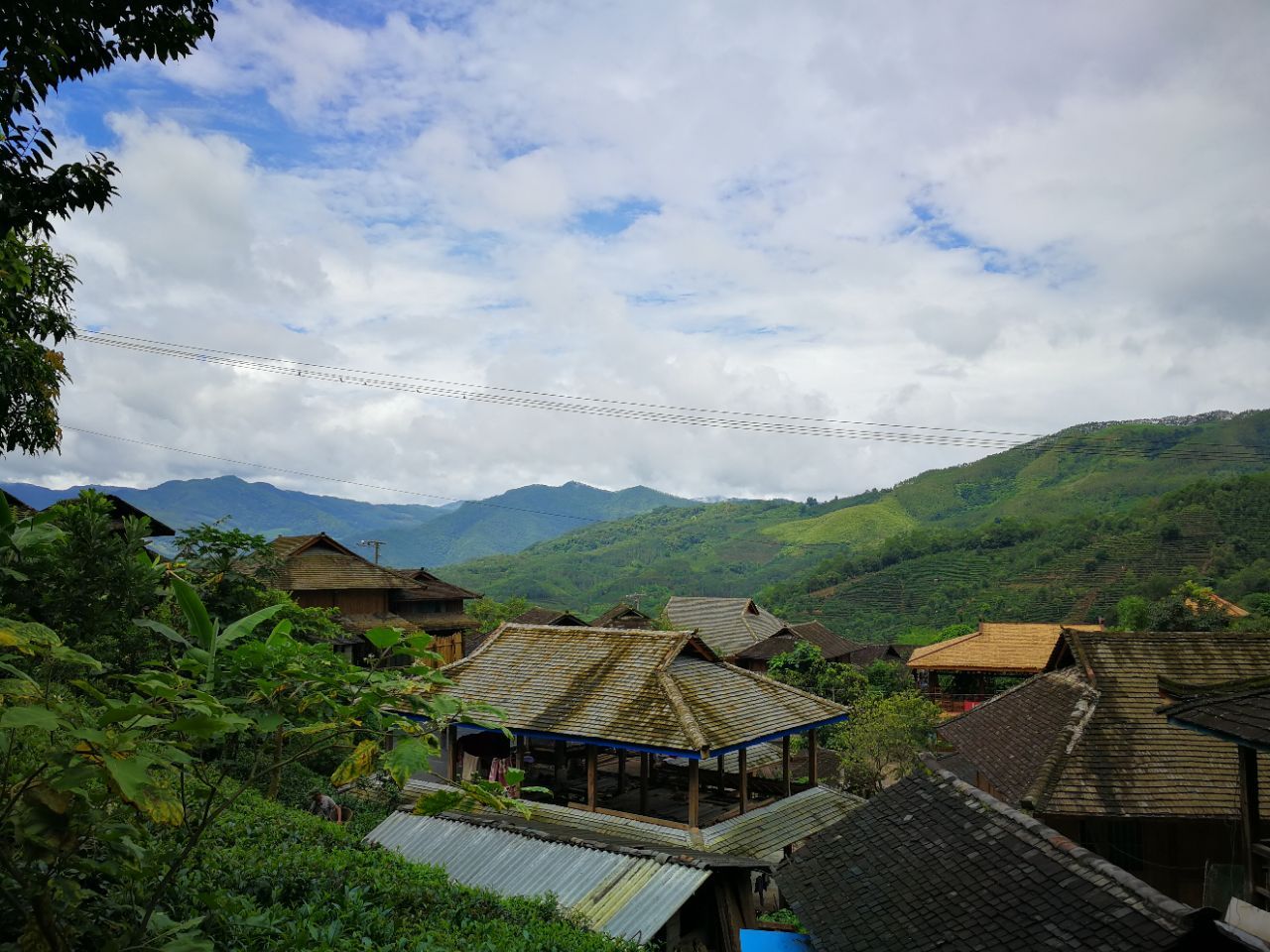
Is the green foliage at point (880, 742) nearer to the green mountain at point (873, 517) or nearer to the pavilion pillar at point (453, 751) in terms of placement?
the pavilion pillar at point (453, 751)

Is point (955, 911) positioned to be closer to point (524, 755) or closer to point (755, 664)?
point (524, 755)

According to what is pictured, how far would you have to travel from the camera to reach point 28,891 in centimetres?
264

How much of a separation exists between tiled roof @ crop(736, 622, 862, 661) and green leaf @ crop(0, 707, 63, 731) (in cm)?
4231

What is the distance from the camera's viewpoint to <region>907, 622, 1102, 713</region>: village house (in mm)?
37344

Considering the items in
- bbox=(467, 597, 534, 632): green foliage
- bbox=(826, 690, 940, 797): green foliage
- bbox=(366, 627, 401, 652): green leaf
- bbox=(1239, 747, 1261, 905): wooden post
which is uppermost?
bbox=(366, 627, 401, 652): green leaf

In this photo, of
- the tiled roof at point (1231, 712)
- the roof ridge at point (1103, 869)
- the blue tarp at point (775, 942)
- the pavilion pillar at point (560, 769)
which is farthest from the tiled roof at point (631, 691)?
the tiled roof at point (1231, 712)

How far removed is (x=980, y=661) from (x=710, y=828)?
28.3 metres

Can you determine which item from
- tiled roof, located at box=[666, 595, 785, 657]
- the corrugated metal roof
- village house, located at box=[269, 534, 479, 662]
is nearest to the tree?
the corrugated metal roof

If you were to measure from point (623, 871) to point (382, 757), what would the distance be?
9.19 meters

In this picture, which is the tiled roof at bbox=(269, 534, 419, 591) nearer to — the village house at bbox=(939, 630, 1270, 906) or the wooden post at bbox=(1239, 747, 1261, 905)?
the village house at bbox=(939, 630, 1270, 906)

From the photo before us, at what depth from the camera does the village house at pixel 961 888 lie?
631 cm

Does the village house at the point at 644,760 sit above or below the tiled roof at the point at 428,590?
below

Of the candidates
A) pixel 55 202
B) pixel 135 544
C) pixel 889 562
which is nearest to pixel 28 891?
pixel 55 202

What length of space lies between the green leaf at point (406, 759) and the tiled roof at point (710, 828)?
1009cm
